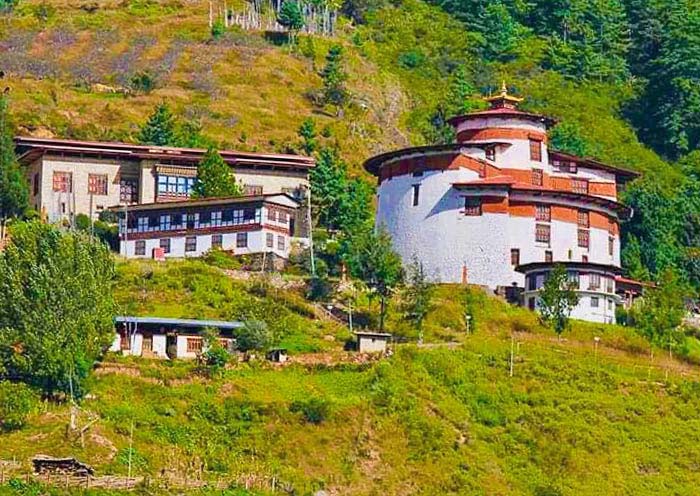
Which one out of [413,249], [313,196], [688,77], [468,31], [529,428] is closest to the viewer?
[529,428]

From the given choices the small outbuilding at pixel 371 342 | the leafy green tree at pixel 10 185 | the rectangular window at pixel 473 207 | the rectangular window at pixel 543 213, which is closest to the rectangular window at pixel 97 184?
the leafy green tree at pixel 10 185

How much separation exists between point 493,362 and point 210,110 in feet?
183

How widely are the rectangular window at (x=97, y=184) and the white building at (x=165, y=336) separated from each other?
76.0 ft

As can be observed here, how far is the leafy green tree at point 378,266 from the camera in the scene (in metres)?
96.1

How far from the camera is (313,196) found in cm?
11400

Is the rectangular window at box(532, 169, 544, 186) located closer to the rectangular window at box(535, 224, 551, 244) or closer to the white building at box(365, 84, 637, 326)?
the white building at box(365, 84, 637, 326)

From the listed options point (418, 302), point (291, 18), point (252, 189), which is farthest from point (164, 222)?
point (291, 18)

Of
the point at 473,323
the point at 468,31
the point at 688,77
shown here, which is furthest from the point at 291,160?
the point at 468,31

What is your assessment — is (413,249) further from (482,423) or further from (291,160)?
(482,423)

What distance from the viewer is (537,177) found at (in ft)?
364

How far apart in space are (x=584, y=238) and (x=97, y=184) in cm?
2628

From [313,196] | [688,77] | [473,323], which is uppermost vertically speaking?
[688,77]

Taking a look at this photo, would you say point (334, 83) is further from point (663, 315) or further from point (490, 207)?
point (663, 315)

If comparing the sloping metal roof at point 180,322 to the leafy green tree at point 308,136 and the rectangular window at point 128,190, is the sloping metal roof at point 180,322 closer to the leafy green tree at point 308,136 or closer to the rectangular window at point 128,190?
the rectangular window at point 128,190
